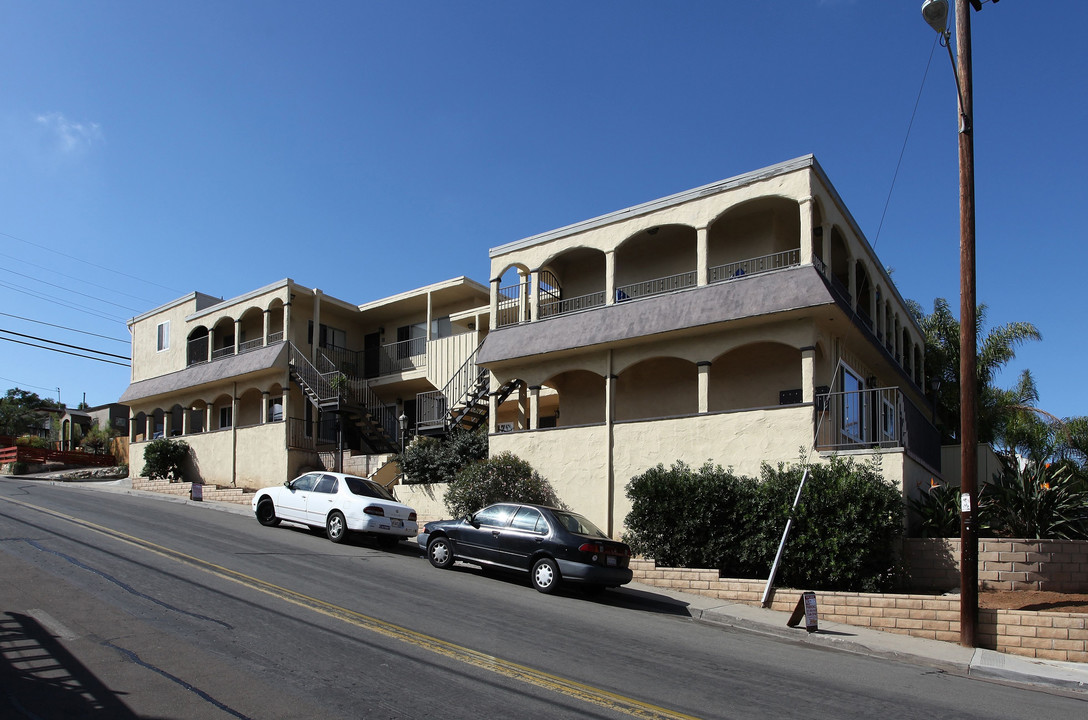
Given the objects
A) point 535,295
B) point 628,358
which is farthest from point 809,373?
point 535,295

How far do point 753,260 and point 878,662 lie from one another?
39.5 feet

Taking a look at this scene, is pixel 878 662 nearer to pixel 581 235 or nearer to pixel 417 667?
pixel 417 667

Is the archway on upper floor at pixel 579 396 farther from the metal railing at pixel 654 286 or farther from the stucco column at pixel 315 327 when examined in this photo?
the stucco column at pixel 315 327

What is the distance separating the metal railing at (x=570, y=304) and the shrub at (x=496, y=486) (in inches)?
183

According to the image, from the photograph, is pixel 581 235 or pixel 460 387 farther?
pixel 460 387

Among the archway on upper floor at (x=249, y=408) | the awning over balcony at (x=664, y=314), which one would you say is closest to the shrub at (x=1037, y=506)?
the awning over balcony at (x=664, y=314)

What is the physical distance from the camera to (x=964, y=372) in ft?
38.7

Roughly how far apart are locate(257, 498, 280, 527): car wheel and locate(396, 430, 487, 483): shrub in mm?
3998

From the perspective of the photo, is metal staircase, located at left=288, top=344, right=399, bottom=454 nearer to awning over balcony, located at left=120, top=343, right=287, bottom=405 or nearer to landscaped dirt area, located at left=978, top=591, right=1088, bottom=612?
awning over balcony, located at left=120, top=343, right=287, bottom=405

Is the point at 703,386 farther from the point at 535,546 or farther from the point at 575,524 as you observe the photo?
the point at 535,546

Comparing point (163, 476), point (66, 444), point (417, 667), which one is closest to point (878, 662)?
point (417, 667)

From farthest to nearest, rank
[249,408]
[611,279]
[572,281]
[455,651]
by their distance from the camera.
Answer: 1. [249,408]
2. [572,281]
3. [611,279]
4. [455,651]

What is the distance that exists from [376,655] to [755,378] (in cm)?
1406

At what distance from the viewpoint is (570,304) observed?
23.9 m
